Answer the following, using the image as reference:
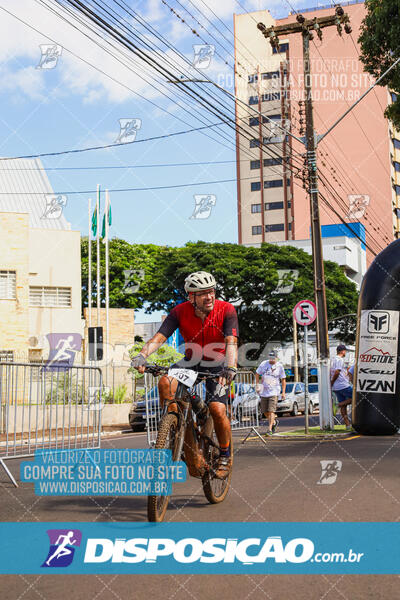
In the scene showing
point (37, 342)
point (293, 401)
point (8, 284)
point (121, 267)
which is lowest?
point (293, 401)

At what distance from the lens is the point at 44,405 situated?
857 centimetres

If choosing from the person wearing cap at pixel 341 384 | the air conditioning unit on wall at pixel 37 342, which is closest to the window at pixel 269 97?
the air conditioning unit on wall at pixel 37 342

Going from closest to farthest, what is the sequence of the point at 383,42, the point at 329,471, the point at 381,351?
1. the point at 329,471
2. the point at 381,351
3. the point at 383,42

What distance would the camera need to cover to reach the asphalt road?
3.87 m

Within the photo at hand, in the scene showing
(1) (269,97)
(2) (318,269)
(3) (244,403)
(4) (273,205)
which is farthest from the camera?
(1) (269,97)

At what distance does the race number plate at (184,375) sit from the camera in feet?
18.3

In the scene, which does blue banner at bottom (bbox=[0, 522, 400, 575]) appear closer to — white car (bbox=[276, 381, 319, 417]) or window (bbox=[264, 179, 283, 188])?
white car (bbox=[276, 381, 319, 417])

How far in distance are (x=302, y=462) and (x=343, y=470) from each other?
1078 mm

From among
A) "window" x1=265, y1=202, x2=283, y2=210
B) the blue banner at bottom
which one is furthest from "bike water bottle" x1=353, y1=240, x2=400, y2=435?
"window" x1=265, y1=202, x2=283, y2=210

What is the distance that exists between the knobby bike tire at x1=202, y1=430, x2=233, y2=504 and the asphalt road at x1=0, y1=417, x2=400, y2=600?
0.08 meters

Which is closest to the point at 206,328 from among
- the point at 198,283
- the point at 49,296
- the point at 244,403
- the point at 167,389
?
the point at 198,283

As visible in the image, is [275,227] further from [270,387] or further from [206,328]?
[206,328]

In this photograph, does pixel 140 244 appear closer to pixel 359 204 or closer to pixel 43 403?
pixel 359 204

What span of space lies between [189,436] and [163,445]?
1.82ft
